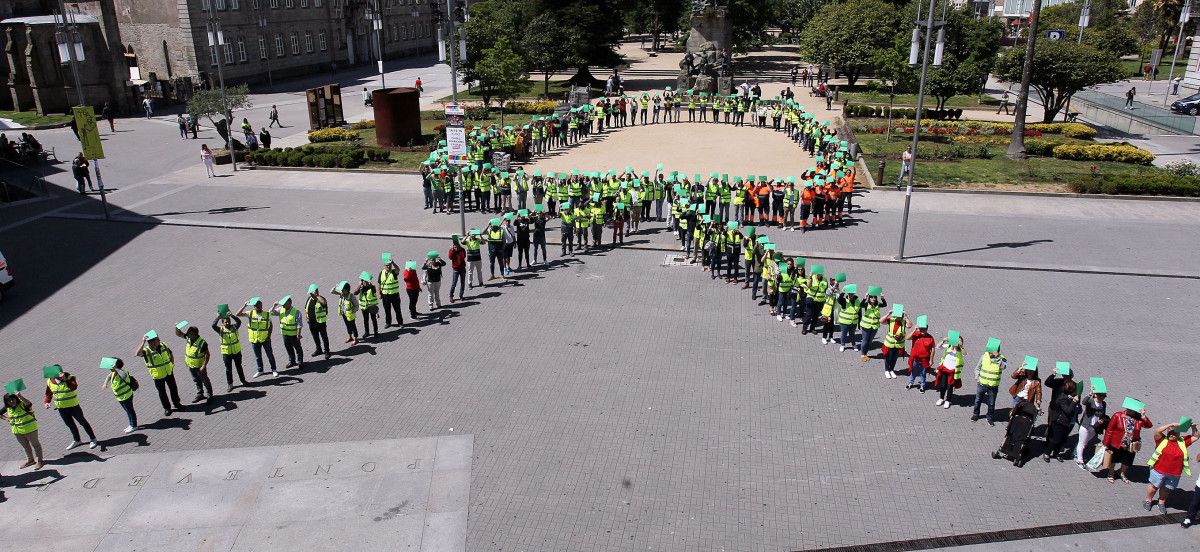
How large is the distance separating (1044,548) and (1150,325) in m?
8.99

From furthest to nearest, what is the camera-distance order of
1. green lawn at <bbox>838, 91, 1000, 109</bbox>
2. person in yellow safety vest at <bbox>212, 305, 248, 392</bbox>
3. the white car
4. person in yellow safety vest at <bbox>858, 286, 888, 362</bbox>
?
green lawn at <bbox>838, 91, 1000, 109</bbox> → the white car → person in yellow safety vest at <bbox>858, 286, 888, 362</bbox> → person in yellow safety vest at <bbox>212, 305, 248, 392</bbox>

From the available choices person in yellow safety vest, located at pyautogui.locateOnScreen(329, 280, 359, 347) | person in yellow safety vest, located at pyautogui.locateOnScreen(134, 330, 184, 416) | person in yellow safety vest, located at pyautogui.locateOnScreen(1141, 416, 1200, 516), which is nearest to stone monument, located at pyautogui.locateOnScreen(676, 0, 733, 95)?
person in yellow safety vest, located at pyautogui.locateOnScreen(329, 280, 359, 347)

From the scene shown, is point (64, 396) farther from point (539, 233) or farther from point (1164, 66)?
point (1164, 66)

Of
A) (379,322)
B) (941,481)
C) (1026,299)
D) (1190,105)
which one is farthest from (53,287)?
(1190,105)

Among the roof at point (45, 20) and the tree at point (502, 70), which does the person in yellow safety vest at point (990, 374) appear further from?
the roof at point (45, 20)

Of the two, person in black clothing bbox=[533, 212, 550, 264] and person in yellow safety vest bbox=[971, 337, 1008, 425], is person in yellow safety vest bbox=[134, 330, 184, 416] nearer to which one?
person in black clothing bbox=[533, 212, 550, 264]

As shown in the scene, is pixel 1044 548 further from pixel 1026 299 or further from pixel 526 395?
pixel 1026 299

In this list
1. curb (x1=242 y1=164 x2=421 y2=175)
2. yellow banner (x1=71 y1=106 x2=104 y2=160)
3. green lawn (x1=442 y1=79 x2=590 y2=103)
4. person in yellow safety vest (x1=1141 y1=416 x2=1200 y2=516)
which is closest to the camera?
person in yellow safety vest (x1=1141 y1=416 x2=1200 y2=516)

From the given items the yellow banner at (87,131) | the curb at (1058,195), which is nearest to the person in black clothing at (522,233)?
the yellow banner at (87,131)

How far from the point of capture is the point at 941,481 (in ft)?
35.3

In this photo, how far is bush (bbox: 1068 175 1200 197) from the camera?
2572cm

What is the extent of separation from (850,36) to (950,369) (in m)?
44.9

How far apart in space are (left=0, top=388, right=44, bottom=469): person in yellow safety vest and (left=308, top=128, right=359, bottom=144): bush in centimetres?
2680

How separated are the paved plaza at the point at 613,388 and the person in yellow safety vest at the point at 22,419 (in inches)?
17.3
